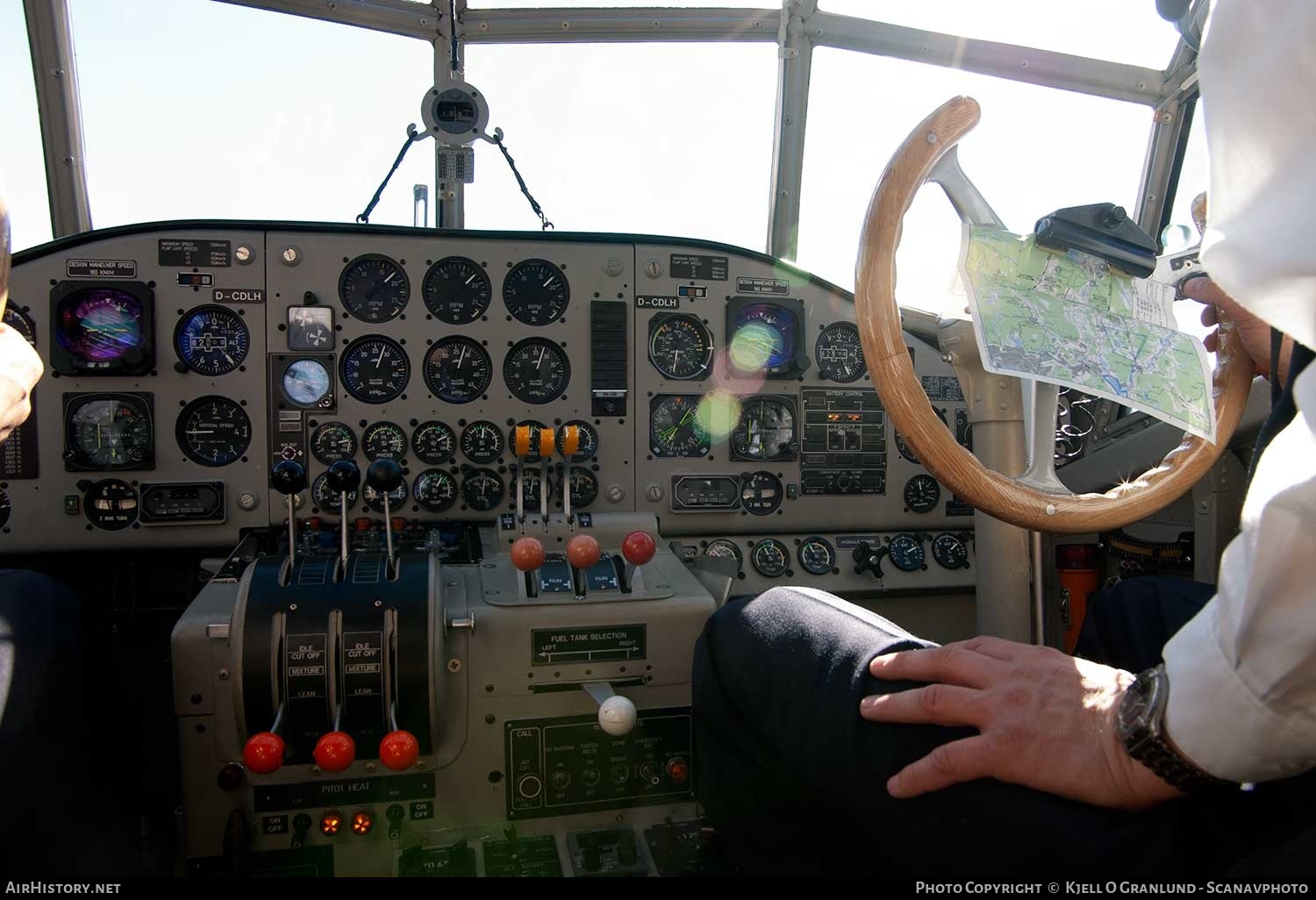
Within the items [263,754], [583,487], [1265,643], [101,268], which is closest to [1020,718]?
[1265,643]


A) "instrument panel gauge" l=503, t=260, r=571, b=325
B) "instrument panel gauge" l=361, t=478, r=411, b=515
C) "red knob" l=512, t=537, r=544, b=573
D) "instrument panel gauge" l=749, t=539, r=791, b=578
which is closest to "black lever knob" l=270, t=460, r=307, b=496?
"red knob" l=512, t=537, r=544, b=573

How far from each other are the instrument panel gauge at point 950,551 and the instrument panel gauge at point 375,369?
183cm

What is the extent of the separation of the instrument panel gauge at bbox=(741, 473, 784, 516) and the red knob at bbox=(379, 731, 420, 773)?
1.66 meters

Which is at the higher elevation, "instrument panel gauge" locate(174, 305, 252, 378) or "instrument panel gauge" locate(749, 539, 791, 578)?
"instrument panel gauge" locate(174, 305, 252, 378)

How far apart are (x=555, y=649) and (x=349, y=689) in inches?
14.9

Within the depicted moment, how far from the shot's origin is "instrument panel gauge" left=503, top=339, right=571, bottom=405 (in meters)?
2.78

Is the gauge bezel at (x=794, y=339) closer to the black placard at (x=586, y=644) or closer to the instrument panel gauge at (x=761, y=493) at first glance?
the instrument panel gauge at (x=761, y=493)

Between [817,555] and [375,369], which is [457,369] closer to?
[375,369]

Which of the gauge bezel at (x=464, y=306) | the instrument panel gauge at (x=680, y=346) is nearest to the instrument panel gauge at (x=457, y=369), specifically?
the gauge bezel at (x=464, y=306)

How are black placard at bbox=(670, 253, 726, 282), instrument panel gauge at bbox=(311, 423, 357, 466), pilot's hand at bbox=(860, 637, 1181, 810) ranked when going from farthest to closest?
1. black placard at bbox=(670, 253, 726, 282)
2. instrument panel gauge at bbox=(311, 423, 357, 466)
3. pilot's hand at bbox=(860, 637, 1181, 810)

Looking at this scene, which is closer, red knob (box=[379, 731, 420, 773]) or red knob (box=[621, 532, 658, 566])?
red knob (box=[379, 731, 420, 773])

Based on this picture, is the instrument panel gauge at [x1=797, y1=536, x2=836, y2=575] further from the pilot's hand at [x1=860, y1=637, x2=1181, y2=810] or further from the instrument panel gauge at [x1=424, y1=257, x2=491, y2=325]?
the pilot's hand at [x1=860, y1=637, x2=1181, y2=810]

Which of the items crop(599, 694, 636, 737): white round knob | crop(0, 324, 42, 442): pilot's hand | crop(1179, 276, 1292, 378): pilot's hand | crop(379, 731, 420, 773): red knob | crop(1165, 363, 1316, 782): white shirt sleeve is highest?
crop(1179, 276, 1292, 378): pilot's hand

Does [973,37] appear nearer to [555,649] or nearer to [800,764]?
[555,649]
